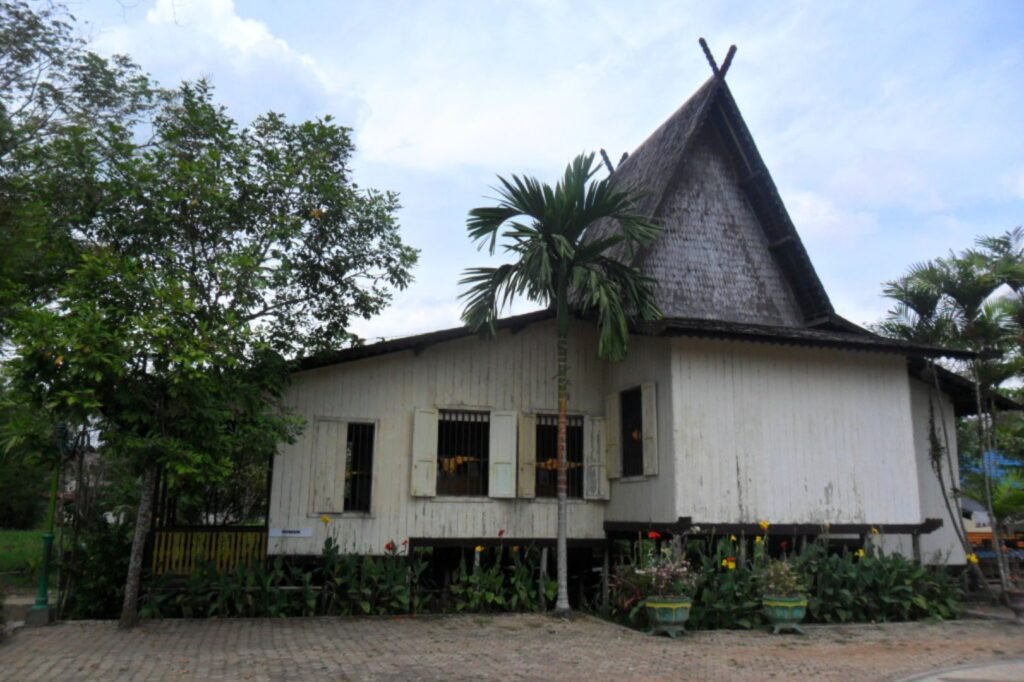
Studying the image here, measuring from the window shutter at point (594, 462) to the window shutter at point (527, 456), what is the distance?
2.62 feet

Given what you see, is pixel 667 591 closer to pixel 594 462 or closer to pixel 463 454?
pixel 594 462

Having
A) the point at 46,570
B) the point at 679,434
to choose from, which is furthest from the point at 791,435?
the point at 46,570

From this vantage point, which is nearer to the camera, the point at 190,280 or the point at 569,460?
the point at 190,280

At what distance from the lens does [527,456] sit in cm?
1214

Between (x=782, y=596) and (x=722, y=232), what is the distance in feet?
20.3

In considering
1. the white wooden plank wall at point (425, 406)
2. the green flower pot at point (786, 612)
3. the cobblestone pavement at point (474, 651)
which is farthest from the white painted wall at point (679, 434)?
the cobblestone pavement at point (474, 651)

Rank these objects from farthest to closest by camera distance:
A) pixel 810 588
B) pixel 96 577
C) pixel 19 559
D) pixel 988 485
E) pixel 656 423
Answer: pixel 19 559 < pixel 988 485 < pixel 656 423 < pixel 96 577 < pixel 810 588

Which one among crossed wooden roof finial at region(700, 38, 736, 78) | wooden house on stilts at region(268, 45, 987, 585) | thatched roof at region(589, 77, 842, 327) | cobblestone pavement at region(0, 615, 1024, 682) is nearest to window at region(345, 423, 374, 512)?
wooden house on stilts at region(268, 45, 987, 585)

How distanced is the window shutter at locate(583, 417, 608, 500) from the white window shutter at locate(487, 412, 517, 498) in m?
1.17

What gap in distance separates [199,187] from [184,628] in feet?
17.0

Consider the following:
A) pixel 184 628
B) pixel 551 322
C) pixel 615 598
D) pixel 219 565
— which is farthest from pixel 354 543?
pixel 551 322

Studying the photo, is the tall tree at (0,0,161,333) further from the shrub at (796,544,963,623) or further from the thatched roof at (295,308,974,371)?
the shrub at (796,544,963,623)

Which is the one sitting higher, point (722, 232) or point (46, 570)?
point (722, 232)

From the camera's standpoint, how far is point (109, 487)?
14.9 meters
